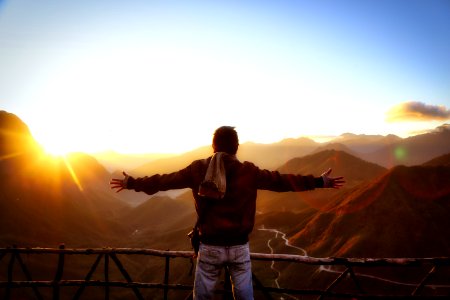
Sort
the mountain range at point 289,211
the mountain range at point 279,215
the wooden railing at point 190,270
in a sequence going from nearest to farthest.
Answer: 1. the wooden railing at point 190,270
2. the mountain range at point 279,215
3. the mountain range at point 289,211

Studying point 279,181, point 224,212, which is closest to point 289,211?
point 279,181

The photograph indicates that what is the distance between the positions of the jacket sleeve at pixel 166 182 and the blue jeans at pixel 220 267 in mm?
725

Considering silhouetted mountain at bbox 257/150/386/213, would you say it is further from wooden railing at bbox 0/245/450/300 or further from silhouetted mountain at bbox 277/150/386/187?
wooden railing at bbox 0/245/450/300

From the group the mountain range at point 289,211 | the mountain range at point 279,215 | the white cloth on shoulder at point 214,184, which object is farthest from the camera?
the mountain range at point 289,211

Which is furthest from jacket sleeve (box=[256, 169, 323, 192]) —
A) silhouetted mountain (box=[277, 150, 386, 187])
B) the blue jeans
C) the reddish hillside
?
silhouetted mountain (box=[277, 150, 386, 187])

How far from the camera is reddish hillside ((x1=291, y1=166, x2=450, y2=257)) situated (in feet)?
121

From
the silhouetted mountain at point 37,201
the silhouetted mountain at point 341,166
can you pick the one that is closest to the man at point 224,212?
the silhouetted mountain at point 37,201

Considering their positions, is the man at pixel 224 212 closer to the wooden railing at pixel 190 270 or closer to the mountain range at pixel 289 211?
the wooden railing at pixel 190 270

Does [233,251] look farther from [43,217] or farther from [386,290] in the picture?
[43,217]

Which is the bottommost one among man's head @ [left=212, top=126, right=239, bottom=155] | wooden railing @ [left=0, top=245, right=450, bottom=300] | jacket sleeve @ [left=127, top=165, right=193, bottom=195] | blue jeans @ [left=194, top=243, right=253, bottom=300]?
wooden railing @ [left=0, top=245, right=450, bottom=300]

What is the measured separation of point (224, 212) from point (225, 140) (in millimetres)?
794

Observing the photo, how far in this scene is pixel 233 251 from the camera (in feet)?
10.9

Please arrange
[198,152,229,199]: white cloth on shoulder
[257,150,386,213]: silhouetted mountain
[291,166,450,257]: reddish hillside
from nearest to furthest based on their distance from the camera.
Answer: [198,152,229,199]: white cloth on shoulder < [291,166,450,257]: reddish hillside < [257,150,386,213]: silhouetted mountain

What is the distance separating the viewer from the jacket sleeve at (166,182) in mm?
3602
